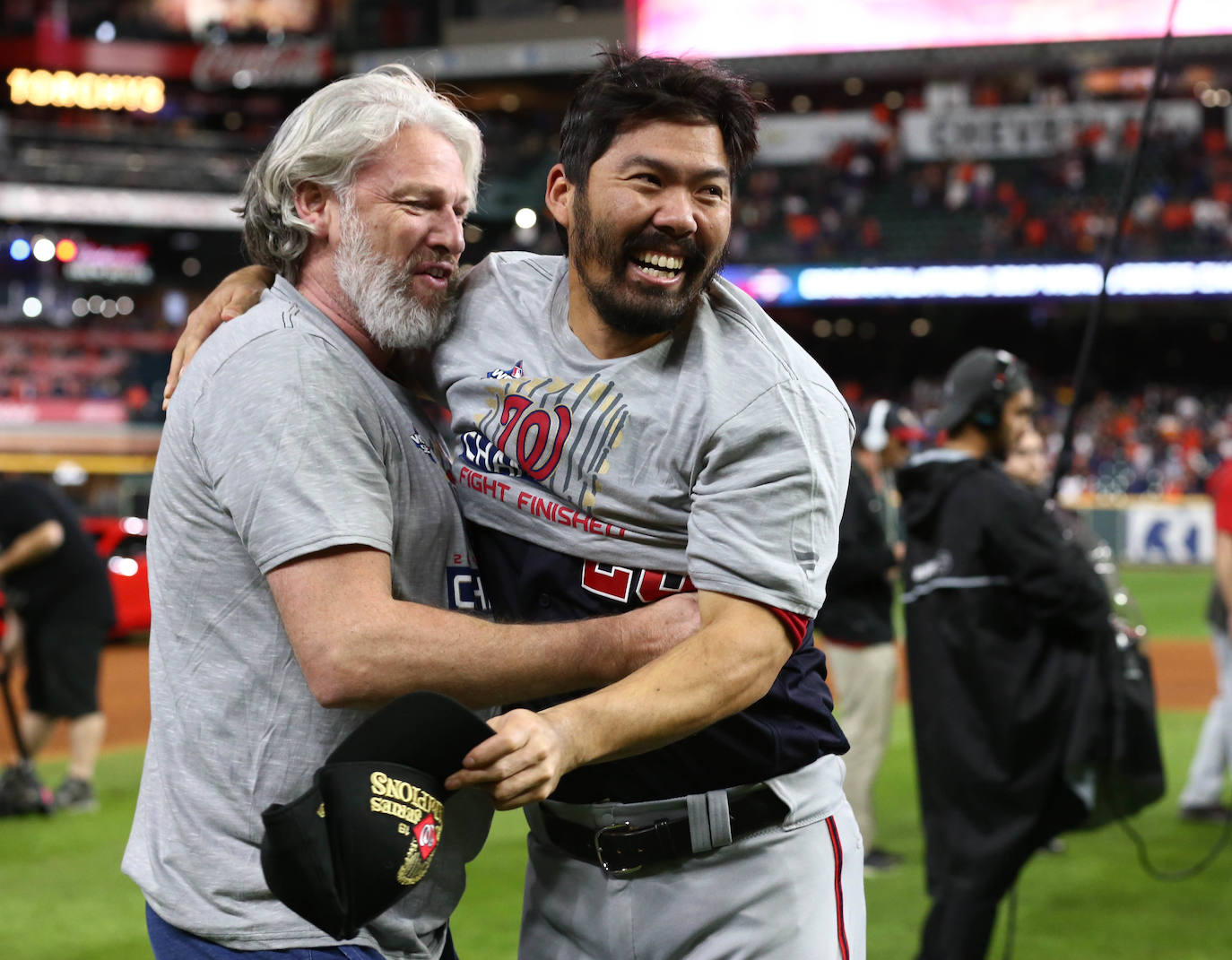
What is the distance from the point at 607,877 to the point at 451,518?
642mm

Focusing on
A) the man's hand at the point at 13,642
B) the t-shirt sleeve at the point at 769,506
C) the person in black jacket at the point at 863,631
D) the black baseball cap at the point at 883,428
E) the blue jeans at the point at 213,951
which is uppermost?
the t-shirt sleeve at the point at 769,506

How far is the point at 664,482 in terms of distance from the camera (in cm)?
202

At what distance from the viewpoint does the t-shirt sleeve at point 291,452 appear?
6.03 feet

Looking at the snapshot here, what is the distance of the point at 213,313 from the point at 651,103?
92cm

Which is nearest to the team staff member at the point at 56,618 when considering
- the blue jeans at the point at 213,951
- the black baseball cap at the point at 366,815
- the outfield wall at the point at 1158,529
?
the blue jeans at the point at 213,951

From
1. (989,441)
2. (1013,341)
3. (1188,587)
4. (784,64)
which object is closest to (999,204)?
(1013,341)

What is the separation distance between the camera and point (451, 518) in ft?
7.16

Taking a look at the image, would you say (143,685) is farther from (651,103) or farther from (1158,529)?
(1158,529)

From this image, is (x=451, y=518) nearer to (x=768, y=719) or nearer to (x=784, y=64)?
(x=768, y=719)

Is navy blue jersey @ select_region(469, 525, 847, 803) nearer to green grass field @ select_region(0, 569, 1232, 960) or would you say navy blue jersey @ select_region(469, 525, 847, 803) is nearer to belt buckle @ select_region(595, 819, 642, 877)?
belt buckle @ select_region(595, 819, 642, 877)

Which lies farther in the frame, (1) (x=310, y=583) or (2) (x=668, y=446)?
(2) (x=668, y=446)

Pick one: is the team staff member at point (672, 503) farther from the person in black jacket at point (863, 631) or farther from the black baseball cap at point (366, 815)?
the person in black jacket at point (863, 631)

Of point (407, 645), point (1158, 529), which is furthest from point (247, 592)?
point (1158, 529)

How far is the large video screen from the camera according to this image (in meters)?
28.0
